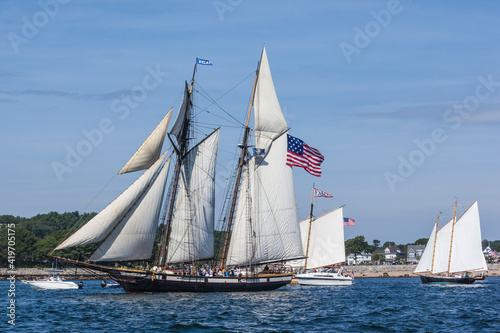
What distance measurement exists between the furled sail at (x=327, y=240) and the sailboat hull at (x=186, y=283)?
3669 centimetres

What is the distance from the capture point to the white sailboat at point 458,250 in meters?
109

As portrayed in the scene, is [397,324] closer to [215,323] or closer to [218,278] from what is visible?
[215,323]

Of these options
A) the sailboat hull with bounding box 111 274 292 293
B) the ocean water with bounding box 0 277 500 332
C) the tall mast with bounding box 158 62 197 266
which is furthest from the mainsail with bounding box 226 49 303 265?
the tall mast with bounding box 158 62 197 266

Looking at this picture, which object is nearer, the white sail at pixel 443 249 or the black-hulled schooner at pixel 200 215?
the black-hulled schooner at pixel 200 215

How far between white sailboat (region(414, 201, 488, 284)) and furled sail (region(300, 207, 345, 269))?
15.0 metres

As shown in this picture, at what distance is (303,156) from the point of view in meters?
A: 78.0

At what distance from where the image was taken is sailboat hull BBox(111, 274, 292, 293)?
6888cm

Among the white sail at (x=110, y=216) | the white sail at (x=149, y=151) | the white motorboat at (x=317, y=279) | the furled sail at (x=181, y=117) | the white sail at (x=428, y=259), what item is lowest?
the white motorboat at (x=317, y=279)

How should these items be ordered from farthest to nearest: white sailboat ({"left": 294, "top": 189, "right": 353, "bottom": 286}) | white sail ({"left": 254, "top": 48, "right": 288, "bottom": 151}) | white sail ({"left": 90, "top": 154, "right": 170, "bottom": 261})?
1. white sailboat ({"left": 294, "top": 189, "right": 353, "bottom": 286})
2. white sail ({"left": 254, "top": 48, "right": 288, "bottom": 151})
3. white sail ({"left": 90, "top": 154, "right": 170, "bottom": 261})

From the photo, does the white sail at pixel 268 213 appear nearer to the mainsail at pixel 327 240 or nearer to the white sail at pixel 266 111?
the white sail at pixel 266 111

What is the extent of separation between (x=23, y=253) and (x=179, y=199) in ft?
339

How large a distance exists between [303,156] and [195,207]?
542 inches

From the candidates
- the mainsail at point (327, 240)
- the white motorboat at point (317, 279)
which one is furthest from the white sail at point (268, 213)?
the mainsail at point (327, 240)

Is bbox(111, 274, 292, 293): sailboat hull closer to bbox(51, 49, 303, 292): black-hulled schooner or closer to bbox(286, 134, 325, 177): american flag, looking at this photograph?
bbox(51, 49, 303, 292): black-hulled schooner
